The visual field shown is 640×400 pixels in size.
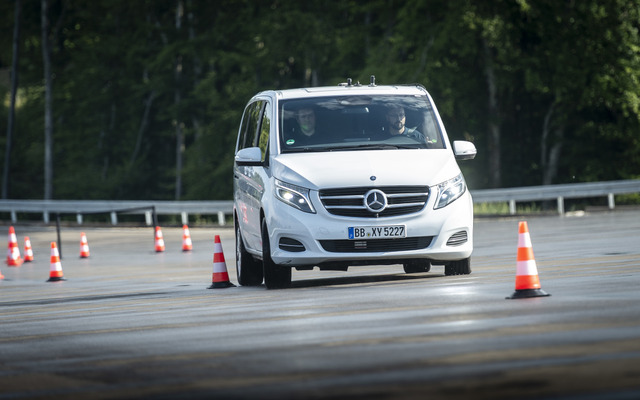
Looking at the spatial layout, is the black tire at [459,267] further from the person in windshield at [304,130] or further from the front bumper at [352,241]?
the person in windshield at [304,130]

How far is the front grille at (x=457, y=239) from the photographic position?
13.6m

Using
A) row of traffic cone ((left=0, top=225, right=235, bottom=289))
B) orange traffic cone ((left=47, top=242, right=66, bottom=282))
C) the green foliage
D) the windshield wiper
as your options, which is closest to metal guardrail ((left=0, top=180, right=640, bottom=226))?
row of traffic cone ((left=0, top=225, right=235, bottom=289))

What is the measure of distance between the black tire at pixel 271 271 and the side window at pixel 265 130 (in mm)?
991

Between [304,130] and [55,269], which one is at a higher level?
[304,130]

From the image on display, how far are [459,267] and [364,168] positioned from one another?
5.46 feet

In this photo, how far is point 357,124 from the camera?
14508 mm

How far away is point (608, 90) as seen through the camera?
152ft

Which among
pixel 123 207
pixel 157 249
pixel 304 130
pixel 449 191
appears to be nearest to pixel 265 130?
pixel 304 130

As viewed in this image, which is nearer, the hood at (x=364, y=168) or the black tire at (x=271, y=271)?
the hood at (x=364, y=168)

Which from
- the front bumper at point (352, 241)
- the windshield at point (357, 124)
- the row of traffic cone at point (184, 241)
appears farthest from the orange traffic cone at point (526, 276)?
the row of traffic cone at point (184, 241)

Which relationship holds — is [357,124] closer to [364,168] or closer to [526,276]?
[364,168]

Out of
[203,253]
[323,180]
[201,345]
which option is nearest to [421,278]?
[323,180]

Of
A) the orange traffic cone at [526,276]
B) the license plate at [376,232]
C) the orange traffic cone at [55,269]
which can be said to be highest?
the license plate at [376,232]

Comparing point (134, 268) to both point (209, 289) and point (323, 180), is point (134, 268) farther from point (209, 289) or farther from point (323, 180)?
point (323, 180)
